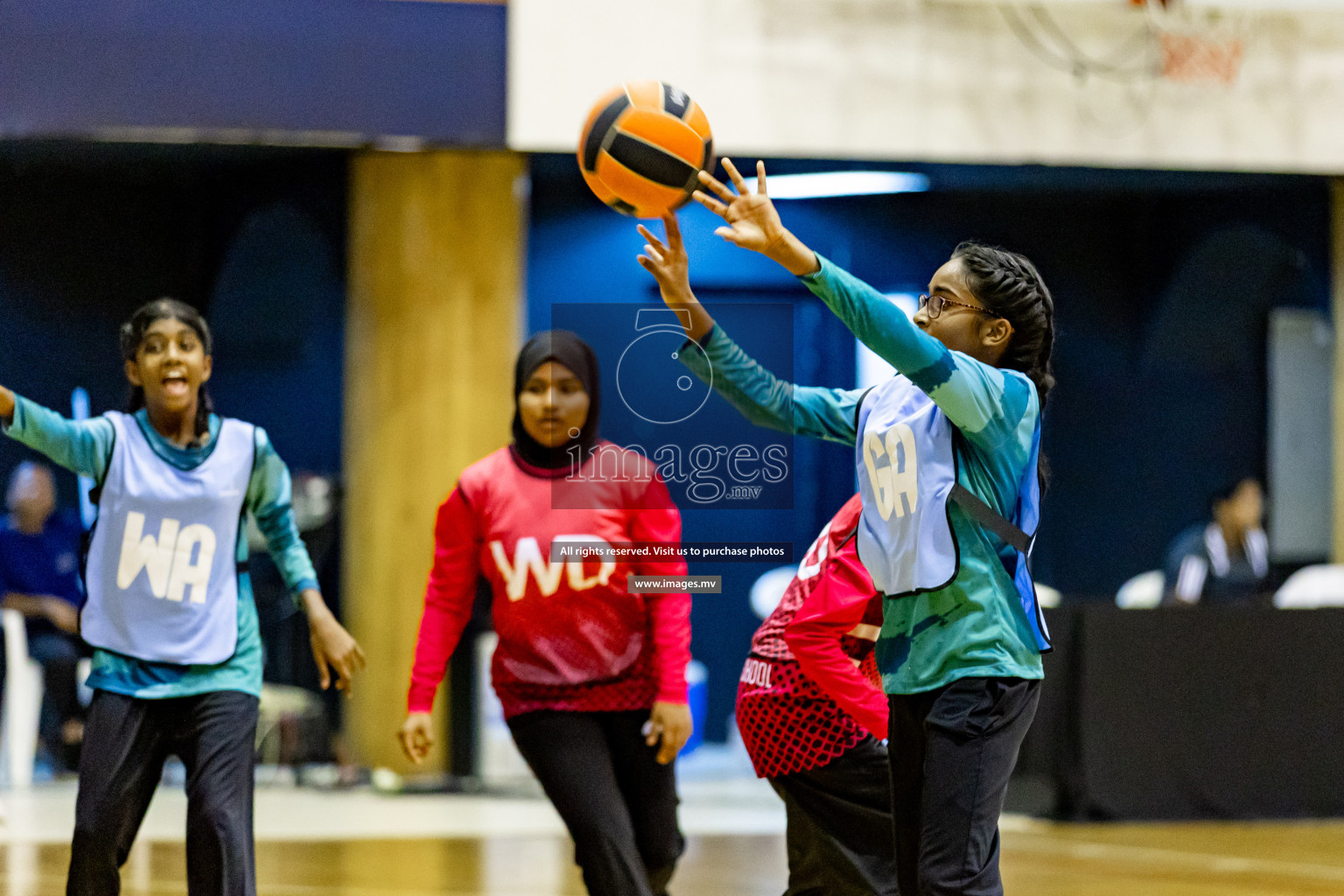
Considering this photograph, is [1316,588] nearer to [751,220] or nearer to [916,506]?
[916,506]

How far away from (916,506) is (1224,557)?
745cm

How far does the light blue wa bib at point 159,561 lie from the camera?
13.7 feet

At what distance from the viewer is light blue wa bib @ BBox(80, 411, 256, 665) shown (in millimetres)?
4172

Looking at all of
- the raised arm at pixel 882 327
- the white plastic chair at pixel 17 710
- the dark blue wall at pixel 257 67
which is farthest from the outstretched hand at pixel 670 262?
the white plastic chair at pixel 17 710

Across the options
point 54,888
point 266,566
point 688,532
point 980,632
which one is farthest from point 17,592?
point 980,632

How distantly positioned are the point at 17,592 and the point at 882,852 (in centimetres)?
745

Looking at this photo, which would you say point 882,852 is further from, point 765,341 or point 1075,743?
point 1075,743

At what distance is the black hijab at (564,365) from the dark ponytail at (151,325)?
33.9 inches

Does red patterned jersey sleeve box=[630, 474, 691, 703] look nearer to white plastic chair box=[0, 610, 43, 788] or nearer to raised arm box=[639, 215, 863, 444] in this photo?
raised arm box=[639, 215, 863, 444]

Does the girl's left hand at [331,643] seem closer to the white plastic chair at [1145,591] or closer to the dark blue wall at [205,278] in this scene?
the dark blue wall at [205,278]

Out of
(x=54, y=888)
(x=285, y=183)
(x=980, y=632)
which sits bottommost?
(x=54, y=888)

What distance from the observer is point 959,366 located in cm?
312

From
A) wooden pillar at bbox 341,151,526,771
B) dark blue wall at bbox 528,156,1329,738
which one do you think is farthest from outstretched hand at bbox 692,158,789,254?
dark blue wall at bbox 528,156,1329,738

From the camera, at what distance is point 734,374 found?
3.70 meters
